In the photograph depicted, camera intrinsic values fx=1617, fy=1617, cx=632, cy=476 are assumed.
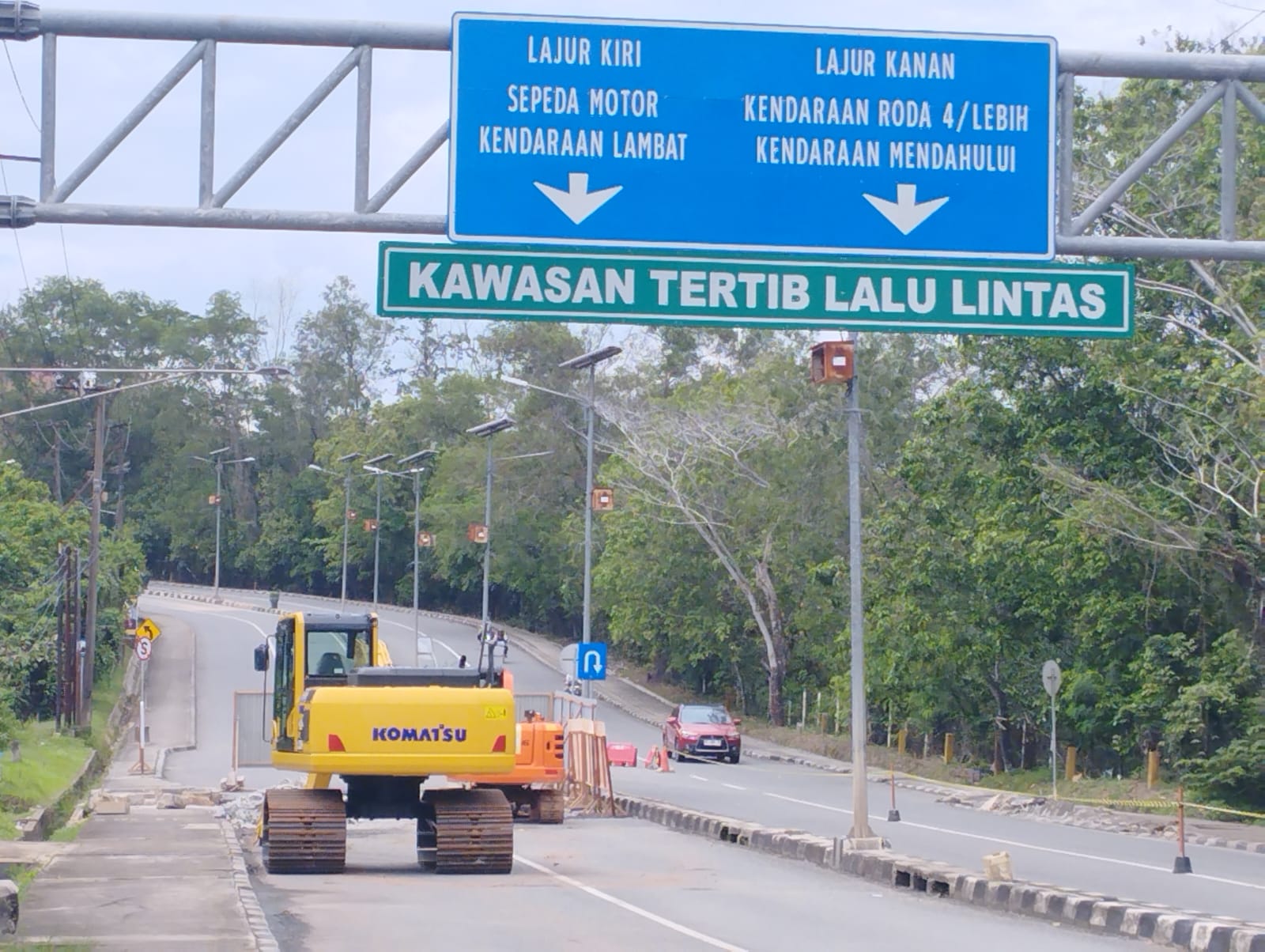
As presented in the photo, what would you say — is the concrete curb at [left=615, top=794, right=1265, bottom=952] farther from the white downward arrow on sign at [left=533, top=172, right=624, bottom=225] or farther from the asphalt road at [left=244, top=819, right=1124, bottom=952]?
the white downward arrow on sign at [left=533, top=172, right=624, bottom=225]

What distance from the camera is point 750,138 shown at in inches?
416

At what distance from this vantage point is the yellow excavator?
17609mm

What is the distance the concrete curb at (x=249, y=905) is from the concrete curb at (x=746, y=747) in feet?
48.2

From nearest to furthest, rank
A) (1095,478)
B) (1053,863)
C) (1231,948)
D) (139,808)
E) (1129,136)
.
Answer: (1231,948) < (1053,863) < (139,808) < (1129,136) < (1095,478)

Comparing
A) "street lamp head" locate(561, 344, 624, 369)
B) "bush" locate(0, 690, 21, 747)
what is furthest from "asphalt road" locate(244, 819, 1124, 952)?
"street lamp head" locate(561, 344, 624, 369)

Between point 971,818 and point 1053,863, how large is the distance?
8651 millimetres

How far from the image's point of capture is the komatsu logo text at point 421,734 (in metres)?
17.6

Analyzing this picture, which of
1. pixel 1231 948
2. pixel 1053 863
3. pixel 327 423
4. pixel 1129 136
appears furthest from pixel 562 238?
pixel 327 423

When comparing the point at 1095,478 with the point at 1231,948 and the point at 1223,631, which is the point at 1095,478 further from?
the point at 1231,948

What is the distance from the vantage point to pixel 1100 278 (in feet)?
37.1

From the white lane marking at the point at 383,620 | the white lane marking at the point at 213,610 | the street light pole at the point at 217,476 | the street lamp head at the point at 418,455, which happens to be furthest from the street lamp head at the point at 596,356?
the street light pole at the point at 217,476

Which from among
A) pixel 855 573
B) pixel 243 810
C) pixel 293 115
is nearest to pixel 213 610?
pixel 243 810

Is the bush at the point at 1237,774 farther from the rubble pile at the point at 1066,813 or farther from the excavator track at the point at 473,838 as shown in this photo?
the excavator track at the point at 473,838

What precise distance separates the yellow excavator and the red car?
25.1 metres
